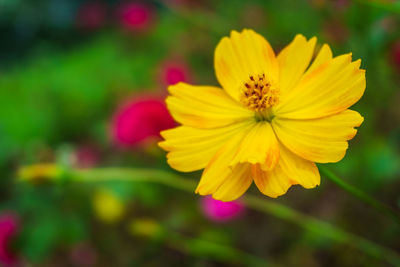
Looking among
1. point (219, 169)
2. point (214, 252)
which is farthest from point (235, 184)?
point (214, 252)

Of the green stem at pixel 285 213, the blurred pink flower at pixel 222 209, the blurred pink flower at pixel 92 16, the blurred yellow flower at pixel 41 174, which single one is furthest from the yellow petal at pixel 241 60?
the blurred pink flower at pixel 92 16

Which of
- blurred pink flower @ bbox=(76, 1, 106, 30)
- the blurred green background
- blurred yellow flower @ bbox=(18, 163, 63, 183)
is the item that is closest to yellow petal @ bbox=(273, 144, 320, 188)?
the blurred green background

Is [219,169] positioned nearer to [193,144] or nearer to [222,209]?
[193,144]

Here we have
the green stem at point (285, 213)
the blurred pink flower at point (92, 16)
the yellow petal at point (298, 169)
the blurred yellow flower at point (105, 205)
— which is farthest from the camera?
the blurred pink flower at point (92, 16)

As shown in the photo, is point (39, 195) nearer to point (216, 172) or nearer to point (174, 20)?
point (216, 172)

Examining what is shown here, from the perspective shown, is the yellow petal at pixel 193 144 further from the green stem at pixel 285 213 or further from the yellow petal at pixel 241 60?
the green stem at pixel 285 213

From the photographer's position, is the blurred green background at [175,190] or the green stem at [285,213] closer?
the green stem at [285,213]

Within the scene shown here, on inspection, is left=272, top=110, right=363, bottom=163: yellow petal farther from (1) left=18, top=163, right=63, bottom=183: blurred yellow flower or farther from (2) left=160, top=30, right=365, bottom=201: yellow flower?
(1) left=18, top=163, right=63, bottom=183: blurred yellow flower
